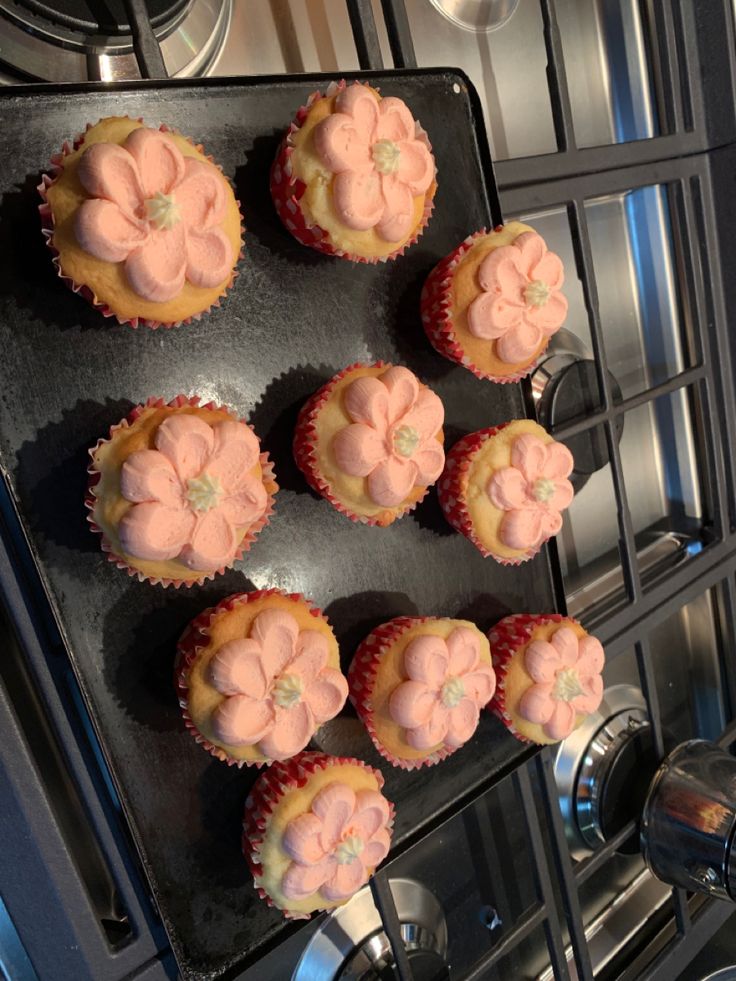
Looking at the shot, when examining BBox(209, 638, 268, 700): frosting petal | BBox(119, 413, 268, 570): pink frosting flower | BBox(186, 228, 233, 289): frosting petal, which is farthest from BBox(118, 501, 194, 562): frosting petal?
BBox(186, 228, 233, 289): frosting petal

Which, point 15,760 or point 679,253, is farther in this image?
point 679,253

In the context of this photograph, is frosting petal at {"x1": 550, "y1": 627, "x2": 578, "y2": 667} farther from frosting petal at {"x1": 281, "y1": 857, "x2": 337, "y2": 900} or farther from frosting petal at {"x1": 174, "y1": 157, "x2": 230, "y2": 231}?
frosting petal at {"x1": 174, "y1": 157, "x2": 230, "y2": 231}

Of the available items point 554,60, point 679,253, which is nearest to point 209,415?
point 554,60

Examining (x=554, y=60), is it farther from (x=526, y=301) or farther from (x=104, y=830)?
(x=104, y=830)

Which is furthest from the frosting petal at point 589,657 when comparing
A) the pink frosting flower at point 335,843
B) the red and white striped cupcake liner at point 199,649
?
the red and white striped cupcake liner at point 199,649

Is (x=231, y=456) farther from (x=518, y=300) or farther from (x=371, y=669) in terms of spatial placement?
(x=518, y=300)

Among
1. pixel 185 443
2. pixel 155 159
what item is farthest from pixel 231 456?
pixel 155 159

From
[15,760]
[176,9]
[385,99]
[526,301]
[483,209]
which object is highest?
[176,9]
